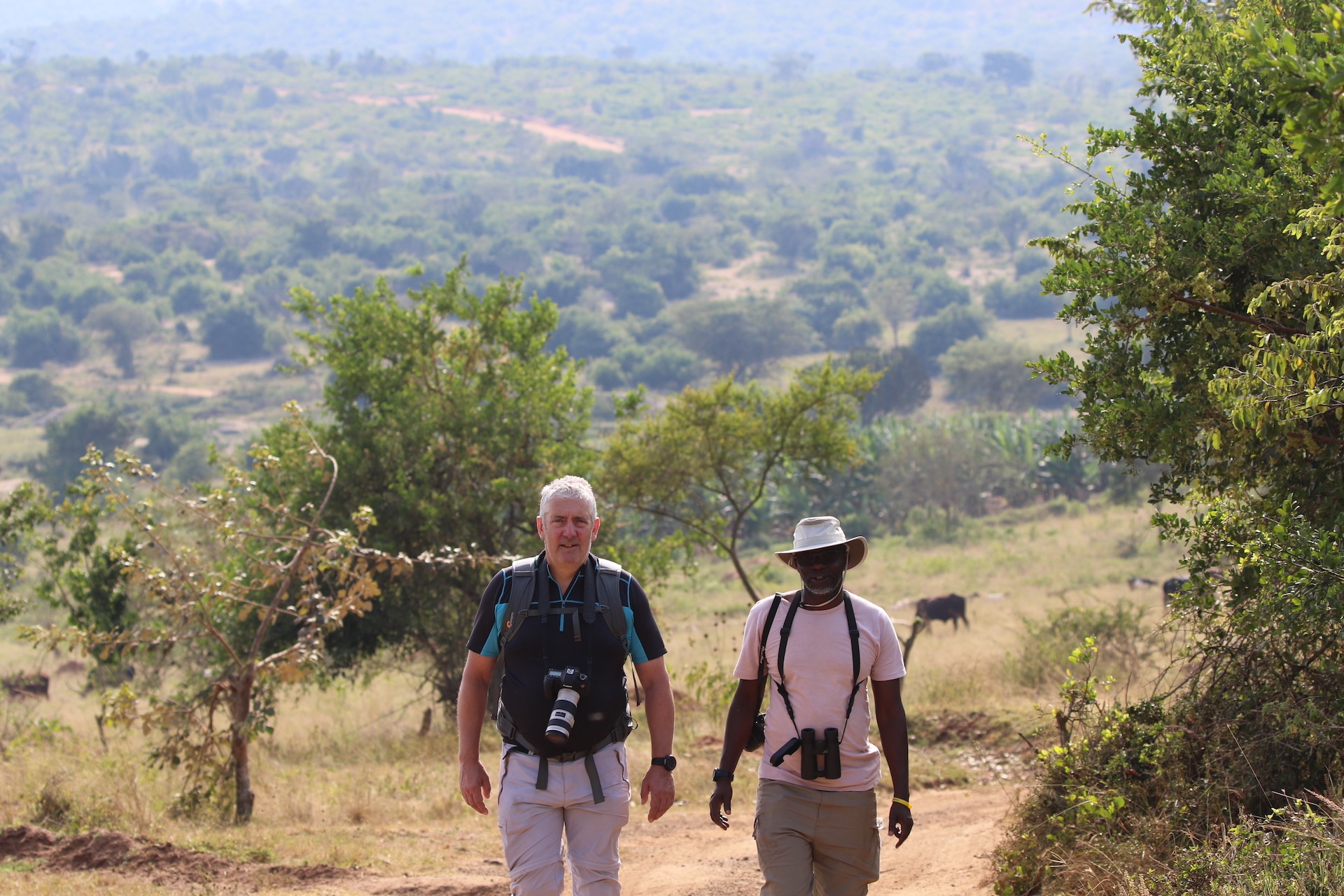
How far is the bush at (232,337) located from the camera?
89188mm

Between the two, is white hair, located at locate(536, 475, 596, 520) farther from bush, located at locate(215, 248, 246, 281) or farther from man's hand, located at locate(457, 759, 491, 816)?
bush, located at locate(215, 248, 246, 281)

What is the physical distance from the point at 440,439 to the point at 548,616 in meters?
8.24

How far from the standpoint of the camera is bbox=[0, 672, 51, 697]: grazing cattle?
510 inches

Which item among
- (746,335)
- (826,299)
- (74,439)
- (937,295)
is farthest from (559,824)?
(937,295)

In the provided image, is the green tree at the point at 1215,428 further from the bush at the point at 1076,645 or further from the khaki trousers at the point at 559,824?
the bush at the point at 1076,645

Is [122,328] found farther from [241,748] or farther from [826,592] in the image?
[826,592]

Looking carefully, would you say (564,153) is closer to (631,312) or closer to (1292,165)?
(631,312)

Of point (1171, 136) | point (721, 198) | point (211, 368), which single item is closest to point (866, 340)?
point (211, 368)

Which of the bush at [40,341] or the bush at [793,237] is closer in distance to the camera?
the bush at [40,341]

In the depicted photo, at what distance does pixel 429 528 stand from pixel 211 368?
270 ft

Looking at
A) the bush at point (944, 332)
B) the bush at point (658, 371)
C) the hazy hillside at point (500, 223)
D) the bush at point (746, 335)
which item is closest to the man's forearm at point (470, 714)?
the hazy hillside at point (500, 223)

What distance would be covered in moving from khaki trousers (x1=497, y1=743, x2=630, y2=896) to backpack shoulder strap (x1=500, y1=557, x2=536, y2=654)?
0.37 metres

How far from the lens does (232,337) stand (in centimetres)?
8950

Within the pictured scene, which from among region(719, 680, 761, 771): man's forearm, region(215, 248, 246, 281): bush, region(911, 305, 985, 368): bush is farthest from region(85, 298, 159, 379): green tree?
region(719, 680, 761, 771): man's forearm
